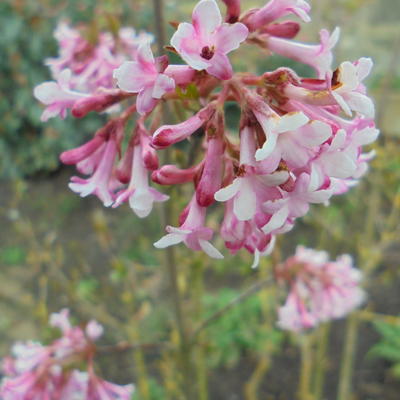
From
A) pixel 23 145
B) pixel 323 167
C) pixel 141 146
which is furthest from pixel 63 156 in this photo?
pixel 23 145

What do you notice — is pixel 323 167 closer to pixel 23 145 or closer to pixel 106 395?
→ pixel 106 395

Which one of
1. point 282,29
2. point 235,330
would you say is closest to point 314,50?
point 282,29

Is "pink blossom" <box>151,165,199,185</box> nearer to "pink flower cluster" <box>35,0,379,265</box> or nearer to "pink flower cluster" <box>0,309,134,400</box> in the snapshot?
"pink flower cluster" <box>35,0,379,265</box>

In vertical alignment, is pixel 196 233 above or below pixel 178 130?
below

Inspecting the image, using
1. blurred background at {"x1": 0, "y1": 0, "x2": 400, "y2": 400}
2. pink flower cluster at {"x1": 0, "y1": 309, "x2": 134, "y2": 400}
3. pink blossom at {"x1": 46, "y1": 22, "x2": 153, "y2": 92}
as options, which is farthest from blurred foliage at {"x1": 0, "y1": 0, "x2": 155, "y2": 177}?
pink flower cluster at {"x1": 0, "y1": 309, "x2": 134, "y2": 400}

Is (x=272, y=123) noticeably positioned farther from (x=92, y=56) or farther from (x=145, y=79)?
(x=92, y=56)
